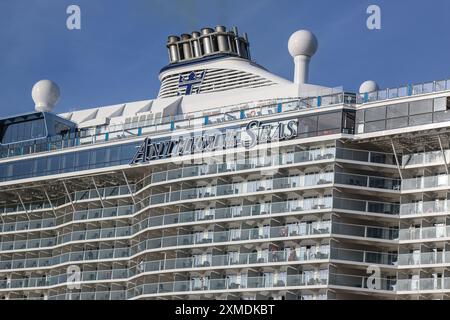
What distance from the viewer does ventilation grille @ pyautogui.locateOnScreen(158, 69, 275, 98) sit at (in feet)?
291

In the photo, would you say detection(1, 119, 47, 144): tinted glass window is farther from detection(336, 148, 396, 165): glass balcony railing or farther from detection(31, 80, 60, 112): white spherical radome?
detection(336, 148, 396, 165): glass balcony railing

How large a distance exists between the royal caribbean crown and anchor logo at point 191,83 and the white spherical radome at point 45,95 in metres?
11.8

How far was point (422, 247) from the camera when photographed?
67562 mm

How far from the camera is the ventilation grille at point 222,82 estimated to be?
3492 inches

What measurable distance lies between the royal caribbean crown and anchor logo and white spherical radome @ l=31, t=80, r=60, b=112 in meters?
11.8

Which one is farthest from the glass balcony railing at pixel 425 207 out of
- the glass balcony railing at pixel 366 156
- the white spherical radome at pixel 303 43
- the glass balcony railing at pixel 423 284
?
the white spherical radome at pixel 303 43

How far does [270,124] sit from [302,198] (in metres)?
5.96

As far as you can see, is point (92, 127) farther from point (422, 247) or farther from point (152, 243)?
point (422, 247)

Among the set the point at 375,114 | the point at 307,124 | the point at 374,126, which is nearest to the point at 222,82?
the point at 307,124

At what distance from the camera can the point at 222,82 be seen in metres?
90.4

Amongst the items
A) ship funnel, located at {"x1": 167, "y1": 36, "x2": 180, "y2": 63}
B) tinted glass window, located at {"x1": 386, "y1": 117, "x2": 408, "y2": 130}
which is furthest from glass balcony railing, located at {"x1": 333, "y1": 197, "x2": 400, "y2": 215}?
ship funnel, located at {"x1": 167, "y1": 36, "x2": 180, "y2": 63}
